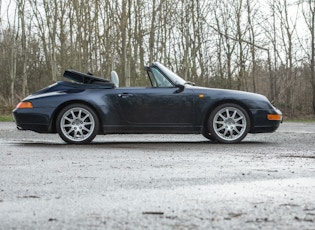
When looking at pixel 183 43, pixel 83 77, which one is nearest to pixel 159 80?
pixel 83 77

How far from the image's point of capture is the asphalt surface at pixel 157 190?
3.49 m

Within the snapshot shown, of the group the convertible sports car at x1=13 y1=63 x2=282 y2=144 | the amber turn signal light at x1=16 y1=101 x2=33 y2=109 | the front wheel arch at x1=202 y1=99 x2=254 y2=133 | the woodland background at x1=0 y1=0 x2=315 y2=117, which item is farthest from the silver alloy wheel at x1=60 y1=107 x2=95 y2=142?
the woodland background at x1=0 y1=0 x2=315 y2=117

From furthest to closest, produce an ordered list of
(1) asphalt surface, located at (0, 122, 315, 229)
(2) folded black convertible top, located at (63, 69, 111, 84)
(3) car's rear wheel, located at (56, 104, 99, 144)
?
(2) folded black convertible top, located at (63, 69, 111, 84), (3) car's rear wheel, located at (56, 104, 99, 144), (1) asphalt surface, located at (0, 122, 315, 229)

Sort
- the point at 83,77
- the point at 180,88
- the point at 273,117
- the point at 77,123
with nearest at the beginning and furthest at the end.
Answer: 1. the point at 77,123
2. the point at 180,88
3. the point at 273,117
4. the point at 83,77

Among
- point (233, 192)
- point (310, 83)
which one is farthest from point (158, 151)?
point (310, 83)

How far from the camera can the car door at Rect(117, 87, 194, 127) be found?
10188 millimetres

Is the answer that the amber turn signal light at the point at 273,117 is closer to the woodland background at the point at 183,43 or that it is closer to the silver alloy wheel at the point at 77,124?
the silver alloy wheel at the point at 77,124

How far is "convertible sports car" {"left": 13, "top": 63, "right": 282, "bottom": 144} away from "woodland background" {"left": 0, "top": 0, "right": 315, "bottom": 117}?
2004 centimetres

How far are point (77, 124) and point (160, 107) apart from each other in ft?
4.63

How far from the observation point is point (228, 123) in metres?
10.3

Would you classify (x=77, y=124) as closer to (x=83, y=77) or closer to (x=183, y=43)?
(x=83, y=77)

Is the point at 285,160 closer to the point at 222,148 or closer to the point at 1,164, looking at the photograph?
the point at 222,148

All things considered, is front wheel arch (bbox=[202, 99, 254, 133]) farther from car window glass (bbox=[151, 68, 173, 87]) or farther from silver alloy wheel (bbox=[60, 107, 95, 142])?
silver alloy wheel (bbox=[60, 107, 95, 142])

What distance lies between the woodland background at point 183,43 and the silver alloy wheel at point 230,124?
20.2 m
